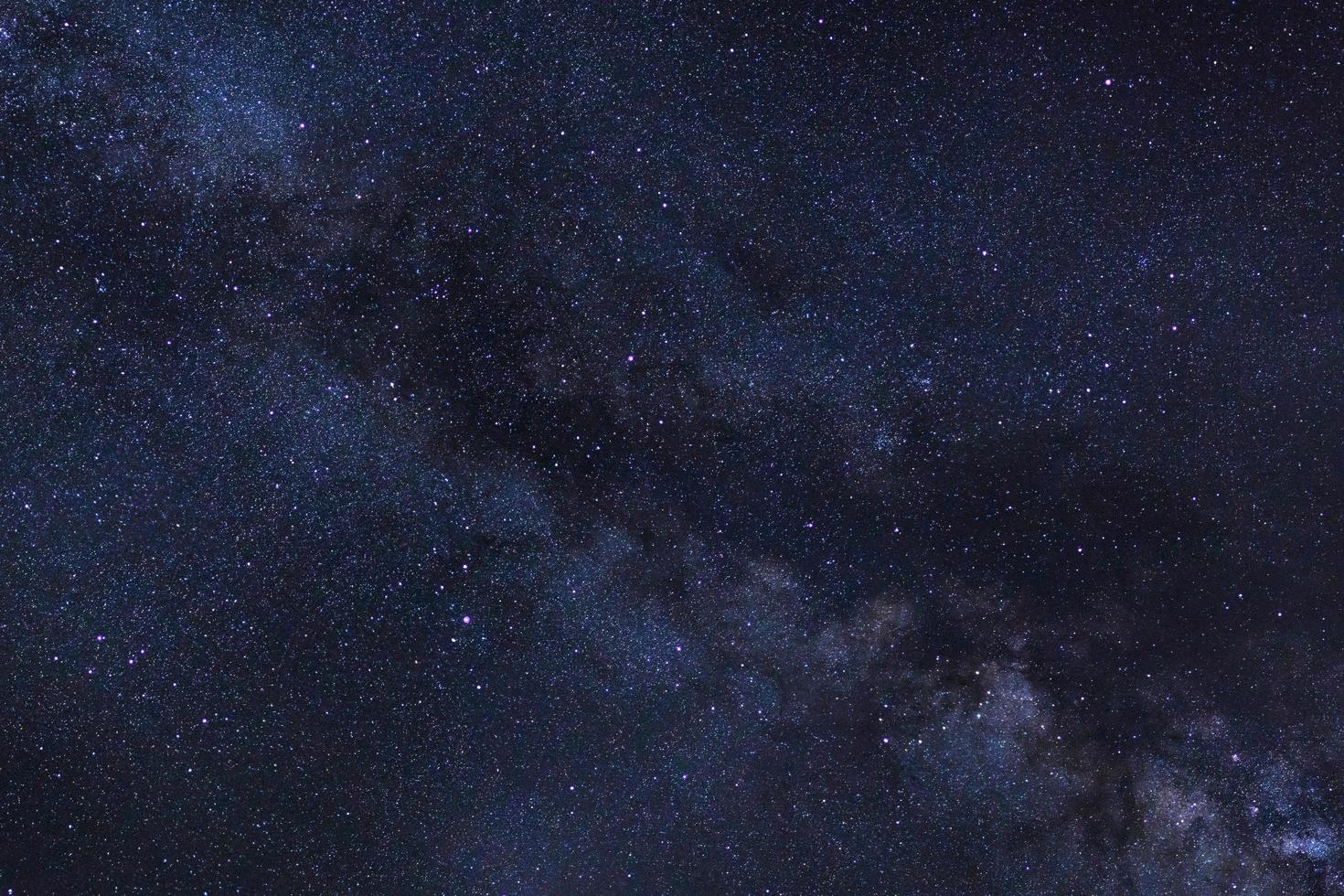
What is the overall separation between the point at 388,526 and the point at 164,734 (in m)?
2.22

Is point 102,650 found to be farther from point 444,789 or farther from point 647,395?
point 647,395

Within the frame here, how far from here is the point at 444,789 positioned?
6.48 m

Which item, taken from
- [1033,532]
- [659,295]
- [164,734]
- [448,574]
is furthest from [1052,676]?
[164,734]

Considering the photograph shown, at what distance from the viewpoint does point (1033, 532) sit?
618 cm

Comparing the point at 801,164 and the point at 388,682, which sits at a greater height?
the point at 801,164

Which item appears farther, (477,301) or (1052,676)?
(1052,676)

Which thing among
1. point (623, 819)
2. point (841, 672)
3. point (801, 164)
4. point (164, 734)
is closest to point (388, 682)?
point (164, 734)

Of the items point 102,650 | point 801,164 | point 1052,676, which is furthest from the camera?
point 1052,676

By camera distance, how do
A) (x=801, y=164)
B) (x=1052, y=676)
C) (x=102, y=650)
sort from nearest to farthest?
Result: (x=801, y=164)
(x=102, y=650)
(x=1052, y=676)

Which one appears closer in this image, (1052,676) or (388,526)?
(388,526)

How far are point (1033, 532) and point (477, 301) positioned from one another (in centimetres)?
420

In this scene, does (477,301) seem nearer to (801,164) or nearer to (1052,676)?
(801,164)

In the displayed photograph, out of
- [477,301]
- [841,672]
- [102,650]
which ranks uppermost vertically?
[477,301]

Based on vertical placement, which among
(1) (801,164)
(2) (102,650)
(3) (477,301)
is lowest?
(2) (102,650)
